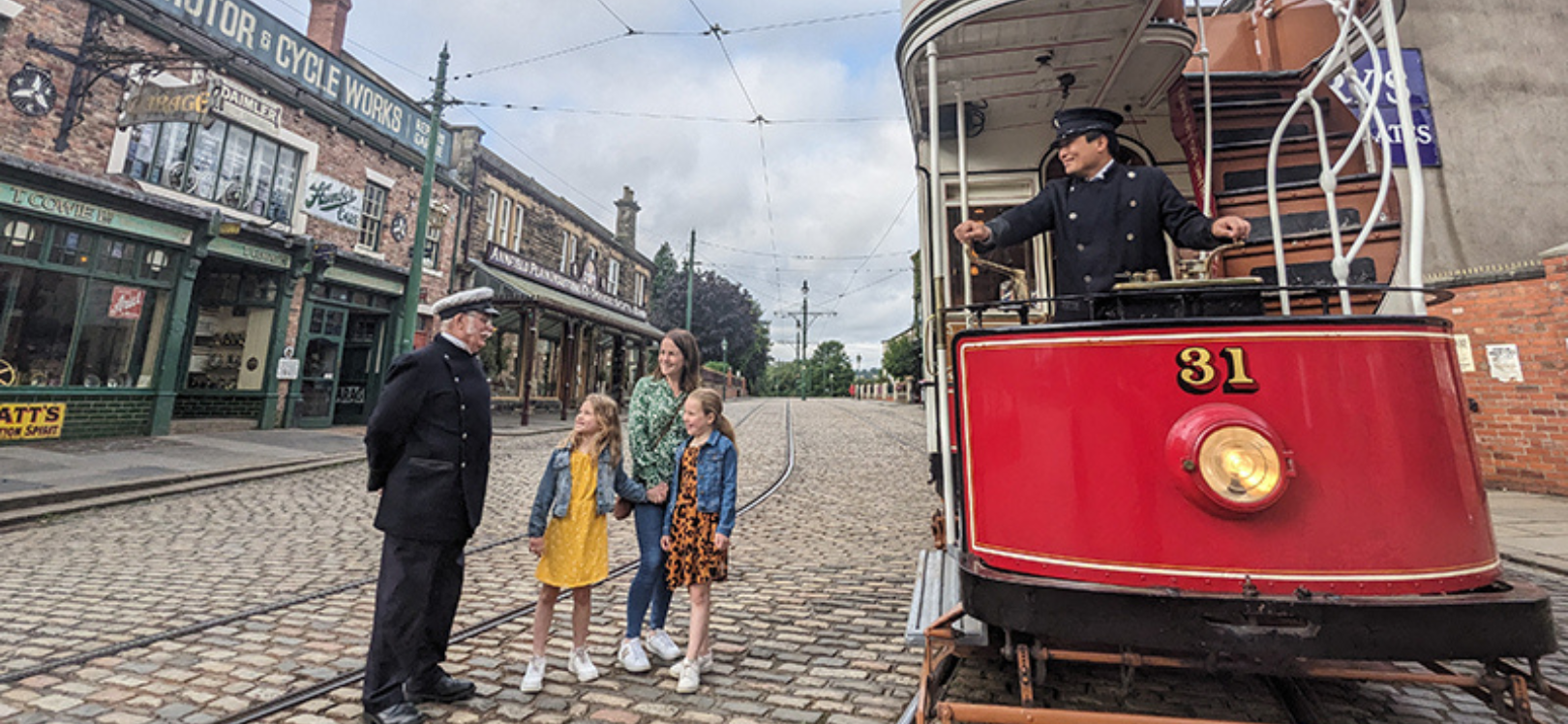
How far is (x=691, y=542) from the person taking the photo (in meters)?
2.82

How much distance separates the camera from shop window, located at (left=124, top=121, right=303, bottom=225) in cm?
962

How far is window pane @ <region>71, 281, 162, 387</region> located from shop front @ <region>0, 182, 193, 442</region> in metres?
0.01

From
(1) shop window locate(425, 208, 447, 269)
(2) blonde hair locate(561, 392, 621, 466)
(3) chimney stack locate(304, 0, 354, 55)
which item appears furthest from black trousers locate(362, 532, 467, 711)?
(3) chimney stack locate(304, 0, 354, 55)

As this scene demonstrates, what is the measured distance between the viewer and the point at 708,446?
9.49ft

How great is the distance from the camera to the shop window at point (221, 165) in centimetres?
962

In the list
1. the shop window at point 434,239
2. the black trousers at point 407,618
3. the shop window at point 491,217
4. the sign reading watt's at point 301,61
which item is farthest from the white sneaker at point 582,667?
the shop window at point 491,217

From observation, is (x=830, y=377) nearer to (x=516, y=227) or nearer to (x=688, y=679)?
(x=516, y=227)

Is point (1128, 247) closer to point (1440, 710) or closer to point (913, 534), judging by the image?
point (1440, 710)

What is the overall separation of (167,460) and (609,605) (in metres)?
7.88

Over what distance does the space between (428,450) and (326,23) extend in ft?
52.2

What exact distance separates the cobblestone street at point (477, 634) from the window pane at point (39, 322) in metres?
4.61

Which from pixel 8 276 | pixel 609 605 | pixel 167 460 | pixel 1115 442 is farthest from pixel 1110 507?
pixel 8 276

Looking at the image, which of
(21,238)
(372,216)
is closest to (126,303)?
(21,238)

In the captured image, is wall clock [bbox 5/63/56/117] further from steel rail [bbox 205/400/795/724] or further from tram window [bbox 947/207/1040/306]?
tram window [bbox 947/207/1040/306]
